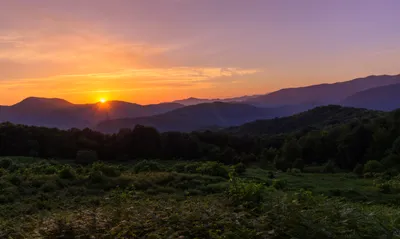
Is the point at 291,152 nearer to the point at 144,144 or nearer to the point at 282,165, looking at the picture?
the point at 282,165

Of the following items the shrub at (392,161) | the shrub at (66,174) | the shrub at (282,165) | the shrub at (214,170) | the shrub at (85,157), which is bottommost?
the shrub at (282,165)

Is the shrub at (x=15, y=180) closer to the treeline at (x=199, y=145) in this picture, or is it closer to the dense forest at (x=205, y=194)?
the dense forest at (x=205, y=194)

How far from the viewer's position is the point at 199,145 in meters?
70.9

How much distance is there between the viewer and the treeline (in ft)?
185

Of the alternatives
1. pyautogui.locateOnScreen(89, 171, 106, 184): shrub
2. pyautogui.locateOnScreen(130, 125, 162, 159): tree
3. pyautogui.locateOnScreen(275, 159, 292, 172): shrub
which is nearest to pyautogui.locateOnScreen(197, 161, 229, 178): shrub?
pyautogui.locateOnScreen(89, 171, 106, 184): shrub

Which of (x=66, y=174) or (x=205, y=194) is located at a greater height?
(x=66, y=174)

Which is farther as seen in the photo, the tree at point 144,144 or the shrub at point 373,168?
the tree at point 144,144

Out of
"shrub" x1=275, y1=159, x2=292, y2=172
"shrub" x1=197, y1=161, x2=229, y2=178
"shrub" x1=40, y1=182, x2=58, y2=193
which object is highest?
"shrub" x1=40, y1=182, x2=58, y2=193

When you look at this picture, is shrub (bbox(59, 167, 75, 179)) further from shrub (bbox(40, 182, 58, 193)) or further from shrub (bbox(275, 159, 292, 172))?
shrub (bbox(275, 159, 292, 172))

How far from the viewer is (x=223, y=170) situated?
27.6 metres

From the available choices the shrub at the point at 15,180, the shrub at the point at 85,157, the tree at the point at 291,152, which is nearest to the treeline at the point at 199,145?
the tree at the point at 291,152

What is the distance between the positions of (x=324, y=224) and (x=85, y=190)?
1478cm

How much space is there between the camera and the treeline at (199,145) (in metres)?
56.4

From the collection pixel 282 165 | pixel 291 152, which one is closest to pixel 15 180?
pixel 282 165
